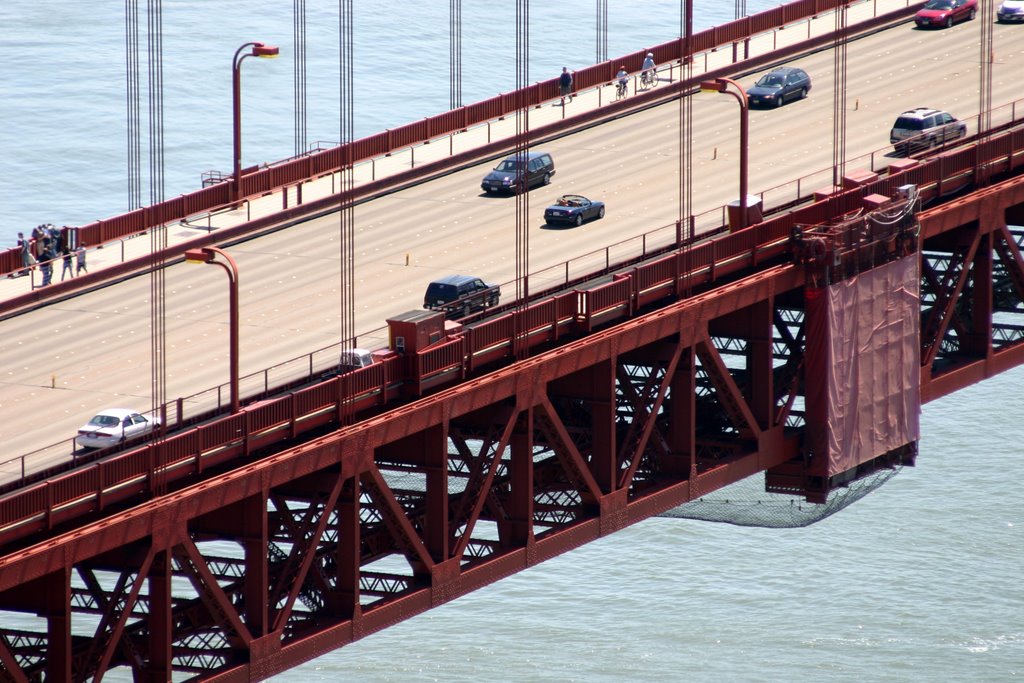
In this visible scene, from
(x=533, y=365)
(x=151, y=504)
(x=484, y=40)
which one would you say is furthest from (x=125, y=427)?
(x=484, y=40)

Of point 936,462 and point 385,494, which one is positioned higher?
point 385,494

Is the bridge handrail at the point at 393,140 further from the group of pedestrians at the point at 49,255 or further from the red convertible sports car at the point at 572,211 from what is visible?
the red convertible sports car at the point at 572,211

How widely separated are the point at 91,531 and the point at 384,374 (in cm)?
1060

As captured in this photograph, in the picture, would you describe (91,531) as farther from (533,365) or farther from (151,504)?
(533,365)

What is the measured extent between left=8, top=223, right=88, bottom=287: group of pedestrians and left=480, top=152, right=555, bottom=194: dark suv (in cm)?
1533

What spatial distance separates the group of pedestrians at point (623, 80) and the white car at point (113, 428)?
132 feet

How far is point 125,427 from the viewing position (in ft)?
184

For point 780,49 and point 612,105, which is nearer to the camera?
point 612,105

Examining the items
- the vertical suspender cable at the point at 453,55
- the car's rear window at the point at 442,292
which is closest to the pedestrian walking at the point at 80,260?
the car's rear window at the point at 442,292

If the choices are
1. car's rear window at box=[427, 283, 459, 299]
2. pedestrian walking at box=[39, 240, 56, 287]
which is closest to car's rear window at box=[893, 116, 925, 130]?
car's rear window at box=[427, 283, 459, 299]

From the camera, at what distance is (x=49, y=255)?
7350 centimetres

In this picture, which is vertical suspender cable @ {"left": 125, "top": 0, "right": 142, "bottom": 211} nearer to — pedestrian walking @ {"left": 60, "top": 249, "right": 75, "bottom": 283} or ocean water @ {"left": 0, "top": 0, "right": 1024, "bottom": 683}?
pedestrian walking @ {"left": 60, "top": 249, "right": 75, "bottom": 283}

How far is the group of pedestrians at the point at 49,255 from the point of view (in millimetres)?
72438

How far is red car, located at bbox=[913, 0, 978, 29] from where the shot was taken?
358ft
